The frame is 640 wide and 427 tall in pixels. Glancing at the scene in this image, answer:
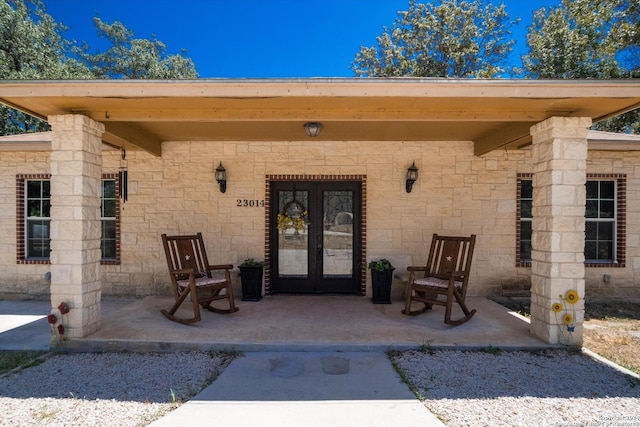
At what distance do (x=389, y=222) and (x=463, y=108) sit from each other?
248cm

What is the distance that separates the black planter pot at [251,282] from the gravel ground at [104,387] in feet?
6.59

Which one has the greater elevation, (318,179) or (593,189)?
(318,179)

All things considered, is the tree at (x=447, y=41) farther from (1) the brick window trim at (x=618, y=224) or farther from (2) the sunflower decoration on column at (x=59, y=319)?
(2) the sunflower decoration on column at (x=59, y=319)

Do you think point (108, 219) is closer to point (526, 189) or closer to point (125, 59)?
point (526, 189)

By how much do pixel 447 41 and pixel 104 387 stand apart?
17563 mm

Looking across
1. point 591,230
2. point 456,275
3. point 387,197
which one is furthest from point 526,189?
point 456,275

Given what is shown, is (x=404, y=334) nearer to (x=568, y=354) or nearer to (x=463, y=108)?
(x=568, y=354)

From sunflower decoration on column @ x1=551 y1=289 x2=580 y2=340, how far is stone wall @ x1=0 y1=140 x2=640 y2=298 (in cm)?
218

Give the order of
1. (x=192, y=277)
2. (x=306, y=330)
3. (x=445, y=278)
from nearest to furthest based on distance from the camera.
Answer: (x=306, y=330) → (x=192, y=277) → (x=445, y=278)

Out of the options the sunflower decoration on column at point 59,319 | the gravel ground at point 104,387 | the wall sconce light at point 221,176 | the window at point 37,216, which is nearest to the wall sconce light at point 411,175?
the wall sconce light at point 221,176

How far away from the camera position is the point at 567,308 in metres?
3.88

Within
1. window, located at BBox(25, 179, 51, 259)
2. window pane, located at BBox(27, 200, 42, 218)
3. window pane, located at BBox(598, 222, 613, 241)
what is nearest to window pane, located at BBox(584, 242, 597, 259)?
window pane, located at BBox(598, 222, 613, 241)

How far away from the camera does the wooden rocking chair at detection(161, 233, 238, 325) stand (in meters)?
4.47

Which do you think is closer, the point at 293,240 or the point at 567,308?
the point at 567,308
